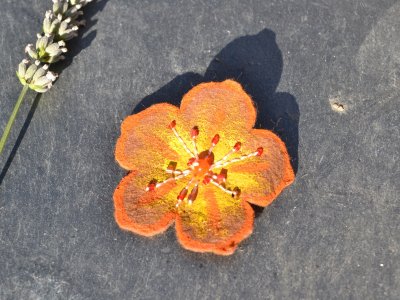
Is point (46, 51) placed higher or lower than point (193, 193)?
higher

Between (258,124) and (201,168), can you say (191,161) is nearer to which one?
(201,168)

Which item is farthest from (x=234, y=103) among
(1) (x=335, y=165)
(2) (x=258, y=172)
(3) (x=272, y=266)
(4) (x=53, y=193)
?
(4) (x=53, y=193)

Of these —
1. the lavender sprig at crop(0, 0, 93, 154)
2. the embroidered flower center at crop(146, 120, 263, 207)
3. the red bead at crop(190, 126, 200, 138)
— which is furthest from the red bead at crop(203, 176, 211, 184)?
the lavender sprig at crop(0, 0, 93, 154)

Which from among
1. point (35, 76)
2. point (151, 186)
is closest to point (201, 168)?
point (151, 186)

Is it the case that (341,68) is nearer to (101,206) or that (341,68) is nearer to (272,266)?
(272,266)

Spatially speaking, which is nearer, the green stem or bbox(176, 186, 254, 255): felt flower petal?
bbox(176, 186, 254, 255): felt flower petal

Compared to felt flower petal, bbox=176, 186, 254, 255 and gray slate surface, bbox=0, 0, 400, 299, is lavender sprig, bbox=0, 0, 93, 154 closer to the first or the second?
gray slate surface, bbox=0, 0, 400, 299

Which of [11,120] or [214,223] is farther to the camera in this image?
[11,120]

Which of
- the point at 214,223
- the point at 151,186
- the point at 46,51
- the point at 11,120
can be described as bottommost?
the point at 214,223
